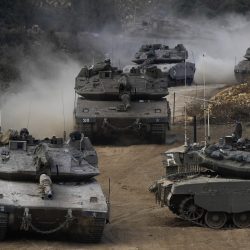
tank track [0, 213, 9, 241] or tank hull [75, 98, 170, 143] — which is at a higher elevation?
tank hull [75, 98, 170, 143]

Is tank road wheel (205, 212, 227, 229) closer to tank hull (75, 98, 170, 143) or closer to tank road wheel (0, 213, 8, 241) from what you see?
tank road wheel (0, 213, 8, 241)

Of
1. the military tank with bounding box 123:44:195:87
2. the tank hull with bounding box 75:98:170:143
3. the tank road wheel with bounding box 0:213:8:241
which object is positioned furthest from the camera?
the military tank with bounding box 123:44:195:87

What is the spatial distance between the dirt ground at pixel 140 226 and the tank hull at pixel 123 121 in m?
2.12

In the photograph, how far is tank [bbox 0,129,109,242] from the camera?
16.5 metres

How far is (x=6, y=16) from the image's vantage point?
57344 mm

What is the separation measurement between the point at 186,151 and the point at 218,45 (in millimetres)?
46285

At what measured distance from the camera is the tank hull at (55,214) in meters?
16.4

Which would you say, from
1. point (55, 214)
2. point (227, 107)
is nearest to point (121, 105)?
point (227, 107)

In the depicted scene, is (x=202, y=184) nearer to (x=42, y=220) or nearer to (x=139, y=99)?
(x=42, y=220)

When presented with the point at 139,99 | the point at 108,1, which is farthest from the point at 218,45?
the point at 139,99

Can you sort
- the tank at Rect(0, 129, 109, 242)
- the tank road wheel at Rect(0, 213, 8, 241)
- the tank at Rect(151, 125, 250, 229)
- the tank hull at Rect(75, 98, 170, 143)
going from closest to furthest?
the tank road wheel at Rect(0, 213, 8, 241) < the tank at Rect(0, 129, 109, 242) < the tank at Rect(151, 125, 250, 229) < the tank hull at Rect(75, 98, 170, 143)

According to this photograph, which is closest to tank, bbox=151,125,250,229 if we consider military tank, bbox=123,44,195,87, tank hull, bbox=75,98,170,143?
tank hull, bbox=75,98,170,143

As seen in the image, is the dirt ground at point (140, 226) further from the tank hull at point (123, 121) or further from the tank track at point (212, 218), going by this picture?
the tank hull at point (123, 121)

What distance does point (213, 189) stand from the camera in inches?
733
